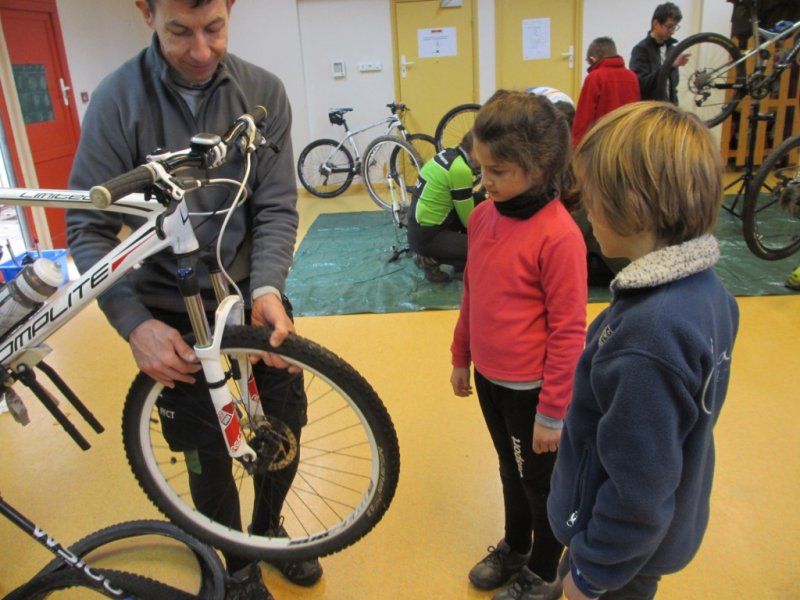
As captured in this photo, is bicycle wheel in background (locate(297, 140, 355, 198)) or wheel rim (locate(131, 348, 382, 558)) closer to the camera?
wheel rim (locate(131, 348, 382, 558))

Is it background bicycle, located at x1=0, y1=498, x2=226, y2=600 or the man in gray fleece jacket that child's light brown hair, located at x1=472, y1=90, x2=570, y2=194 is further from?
background bicycle, located at x1=0, y1=498, x2=226, y2=600

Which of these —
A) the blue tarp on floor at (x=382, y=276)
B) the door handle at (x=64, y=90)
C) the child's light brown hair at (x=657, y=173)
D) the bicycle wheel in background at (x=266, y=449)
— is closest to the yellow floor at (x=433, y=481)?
the bicycle wheel in background at (x=266, y=449)

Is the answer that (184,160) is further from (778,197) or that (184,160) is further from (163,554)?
(778,197)

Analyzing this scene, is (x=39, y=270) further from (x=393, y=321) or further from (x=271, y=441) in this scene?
(x=393, y=321)

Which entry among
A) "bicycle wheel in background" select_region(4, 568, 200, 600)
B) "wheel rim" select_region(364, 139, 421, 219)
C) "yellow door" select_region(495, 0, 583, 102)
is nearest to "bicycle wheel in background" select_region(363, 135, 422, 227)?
"wheel rim" select_region(364, 139, 421, 219)

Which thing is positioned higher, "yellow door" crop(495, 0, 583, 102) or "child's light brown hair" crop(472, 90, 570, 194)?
"yellow door" crop(495, 0, 583, 102)

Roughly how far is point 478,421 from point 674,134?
67.7 inches

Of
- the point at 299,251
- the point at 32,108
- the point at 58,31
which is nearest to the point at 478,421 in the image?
the point at 299,251

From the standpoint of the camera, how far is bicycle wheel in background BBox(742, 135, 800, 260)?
11.1 feet

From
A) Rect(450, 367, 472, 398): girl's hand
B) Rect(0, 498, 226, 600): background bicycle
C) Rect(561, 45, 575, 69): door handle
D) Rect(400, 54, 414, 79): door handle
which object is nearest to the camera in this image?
Rect(0, 498, 226, 600): background bicycle

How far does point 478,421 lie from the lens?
93.5 inches

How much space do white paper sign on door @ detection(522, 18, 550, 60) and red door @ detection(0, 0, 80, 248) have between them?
4.08 m

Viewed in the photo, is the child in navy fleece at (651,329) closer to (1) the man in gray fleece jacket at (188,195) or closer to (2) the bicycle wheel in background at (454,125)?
(1) the man in gray fleece jacket at (188,195)

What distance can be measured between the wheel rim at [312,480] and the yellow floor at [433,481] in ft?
0.54
